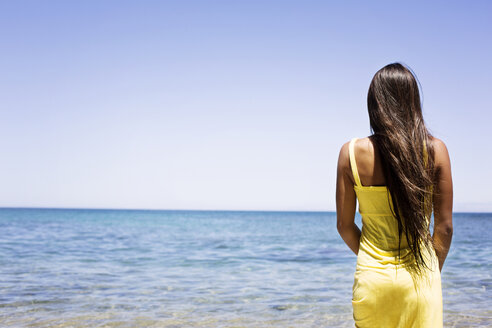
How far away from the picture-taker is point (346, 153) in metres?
2.23

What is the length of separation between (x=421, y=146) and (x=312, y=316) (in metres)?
4.70

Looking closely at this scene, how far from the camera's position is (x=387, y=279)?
6.93ft

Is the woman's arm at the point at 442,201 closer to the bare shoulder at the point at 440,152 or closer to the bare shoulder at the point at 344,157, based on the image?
the bare shoulder at the point at 440,152

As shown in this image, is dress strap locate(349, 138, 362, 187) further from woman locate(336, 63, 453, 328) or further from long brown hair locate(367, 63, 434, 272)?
long brown hair locate(367, 63, 434, 272)

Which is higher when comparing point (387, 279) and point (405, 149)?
point (405, 149)

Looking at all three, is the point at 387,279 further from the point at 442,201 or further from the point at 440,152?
the point at 440,152

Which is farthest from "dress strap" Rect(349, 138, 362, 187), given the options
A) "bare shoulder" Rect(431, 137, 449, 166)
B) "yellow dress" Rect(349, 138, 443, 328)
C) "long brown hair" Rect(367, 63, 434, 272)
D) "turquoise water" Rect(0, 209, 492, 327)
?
"turquoise water" Rect(0, 209, 492, 327)

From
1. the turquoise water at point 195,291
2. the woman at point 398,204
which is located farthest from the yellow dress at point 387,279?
the turquoise water at point 195,291

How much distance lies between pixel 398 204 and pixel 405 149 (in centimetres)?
26

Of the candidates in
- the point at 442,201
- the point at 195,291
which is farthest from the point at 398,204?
the point at 195,291

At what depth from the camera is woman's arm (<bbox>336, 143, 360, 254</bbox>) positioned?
2244 millimetres

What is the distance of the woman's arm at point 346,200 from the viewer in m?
2.24

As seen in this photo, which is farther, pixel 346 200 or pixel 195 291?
pixel 195 291

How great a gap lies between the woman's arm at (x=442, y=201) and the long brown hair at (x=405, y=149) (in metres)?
0.04
